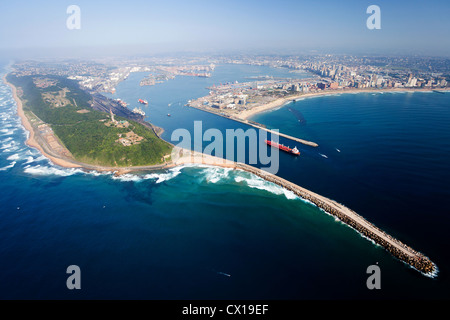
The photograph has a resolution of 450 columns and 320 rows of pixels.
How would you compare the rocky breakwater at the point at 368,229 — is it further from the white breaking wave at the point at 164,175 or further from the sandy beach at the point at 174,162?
the white breaking wave at the point at 164,175

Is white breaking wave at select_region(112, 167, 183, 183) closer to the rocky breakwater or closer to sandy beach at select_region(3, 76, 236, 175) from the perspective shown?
sandy beach at select_region(3, 76, 236, 175)

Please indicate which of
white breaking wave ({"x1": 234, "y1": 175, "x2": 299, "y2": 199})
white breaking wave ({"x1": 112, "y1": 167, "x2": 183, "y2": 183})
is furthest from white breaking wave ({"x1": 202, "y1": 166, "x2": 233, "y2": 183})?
white breaking wave ({"x1": 112, "y1": 167, "x2": 183, "y2": 183})

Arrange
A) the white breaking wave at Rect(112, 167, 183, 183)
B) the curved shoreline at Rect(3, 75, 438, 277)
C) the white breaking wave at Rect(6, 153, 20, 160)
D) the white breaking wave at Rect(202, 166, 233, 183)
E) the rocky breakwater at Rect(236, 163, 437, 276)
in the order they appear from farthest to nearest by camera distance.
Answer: the white breaking wave at Rect(6, 153, 20, 160) < the white breaking wave at Rect(112, 167, 183, 183) < the white breaking wave at Rect(202, 166, 233, 183) < the curved shoreline at Rect(3, 75, 438, 277) < the rocky breakwater at Rect(236, 163, 437, 276)

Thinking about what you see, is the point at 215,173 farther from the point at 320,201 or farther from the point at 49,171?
the point at 49,171

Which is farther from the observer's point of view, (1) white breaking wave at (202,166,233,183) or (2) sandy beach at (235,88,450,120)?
(2) sandy beach at (235,88,450,120)

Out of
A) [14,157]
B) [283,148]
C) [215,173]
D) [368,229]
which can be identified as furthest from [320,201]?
[14,157]
